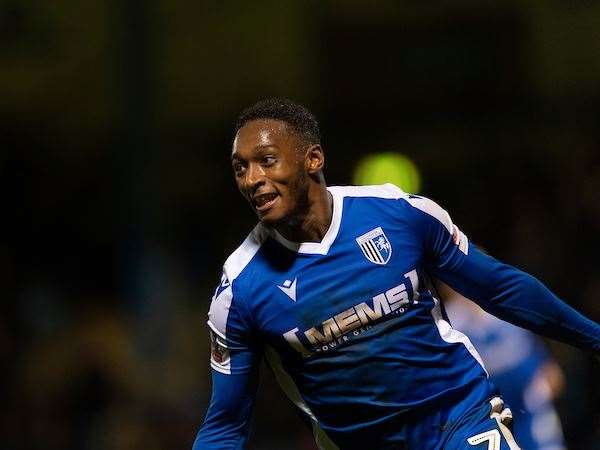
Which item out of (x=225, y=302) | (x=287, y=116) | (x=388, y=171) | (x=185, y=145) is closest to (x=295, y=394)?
(x=225, y=302)

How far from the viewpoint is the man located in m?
4.17

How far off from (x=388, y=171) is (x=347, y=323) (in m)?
6.54

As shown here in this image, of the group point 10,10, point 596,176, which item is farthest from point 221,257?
point 596,176

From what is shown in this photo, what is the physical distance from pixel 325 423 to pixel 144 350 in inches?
195

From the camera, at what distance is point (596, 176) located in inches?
295

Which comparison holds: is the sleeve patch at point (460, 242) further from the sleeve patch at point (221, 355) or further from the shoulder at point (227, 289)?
the sleeve patch at point (221, 355)

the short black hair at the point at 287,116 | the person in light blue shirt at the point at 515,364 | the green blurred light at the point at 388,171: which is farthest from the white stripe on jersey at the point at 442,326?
the green blurred light at the point at 388,171

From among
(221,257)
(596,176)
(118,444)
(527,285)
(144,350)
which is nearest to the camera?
(527,285)

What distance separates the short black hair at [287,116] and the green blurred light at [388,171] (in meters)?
5.76

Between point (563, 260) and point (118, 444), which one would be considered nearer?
point (563, 260)

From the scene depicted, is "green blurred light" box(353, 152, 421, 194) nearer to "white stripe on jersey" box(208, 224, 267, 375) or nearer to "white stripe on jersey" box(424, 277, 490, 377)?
"white stripe on jersey" box(424, 277, 490, 377)

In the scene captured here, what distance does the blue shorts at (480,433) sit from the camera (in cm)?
416

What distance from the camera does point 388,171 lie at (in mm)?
10633

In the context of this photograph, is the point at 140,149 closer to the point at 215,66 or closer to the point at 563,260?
the point at 215,66
